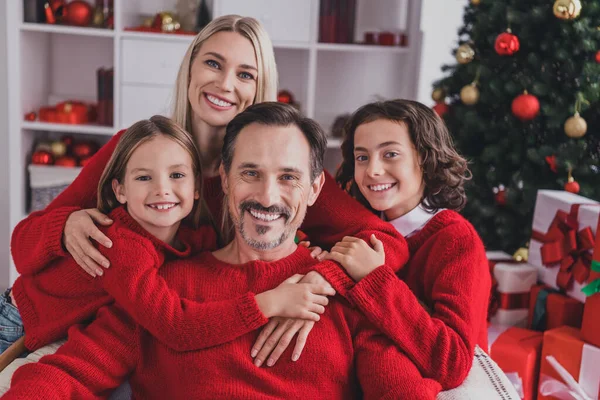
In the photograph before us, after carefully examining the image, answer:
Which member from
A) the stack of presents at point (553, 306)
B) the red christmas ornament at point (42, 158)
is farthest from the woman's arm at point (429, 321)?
the red christmas ornament at point (42, 158)

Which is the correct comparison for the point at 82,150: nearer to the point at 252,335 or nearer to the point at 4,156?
the point at 4,156

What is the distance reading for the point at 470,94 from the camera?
130 inches

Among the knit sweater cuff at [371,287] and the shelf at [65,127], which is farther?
the shelf at [65,127]

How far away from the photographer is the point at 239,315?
1.59 meters

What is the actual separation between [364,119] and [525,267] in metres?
1.27

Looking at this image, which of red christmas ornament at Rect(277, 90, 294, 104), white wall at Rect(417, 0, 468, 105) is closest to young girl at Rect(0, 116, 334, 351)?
red christmas ornament at Rect(277, 90, 294, 104)

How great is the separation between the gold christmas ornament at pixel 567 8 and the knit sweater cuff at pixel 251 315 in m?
2.08

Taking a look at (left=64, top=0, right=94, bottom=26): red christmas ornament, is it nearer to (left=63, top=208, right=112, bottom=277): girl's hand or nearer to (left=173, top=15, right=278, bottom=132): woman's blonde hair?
(left=173, top=15, right=278, bottom=132): woman's blonde hair

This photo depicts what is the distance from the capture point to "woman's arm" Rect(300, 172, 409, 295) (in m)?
1.82

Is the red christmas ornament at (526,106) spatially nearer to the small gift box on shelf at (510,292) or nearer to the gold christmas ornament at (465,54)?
the gold christmas ornament at (465,54)

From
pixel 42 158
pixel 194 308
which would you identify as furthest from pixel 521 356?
pixel 42 158

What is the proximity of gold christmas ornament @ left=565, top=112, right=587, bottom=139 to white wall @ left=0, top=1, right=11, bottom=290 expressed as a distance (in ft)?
10.0

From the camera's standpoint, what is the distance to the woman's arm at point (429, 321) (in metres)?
1.61

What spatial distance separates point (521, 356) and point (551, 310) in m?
0.29
